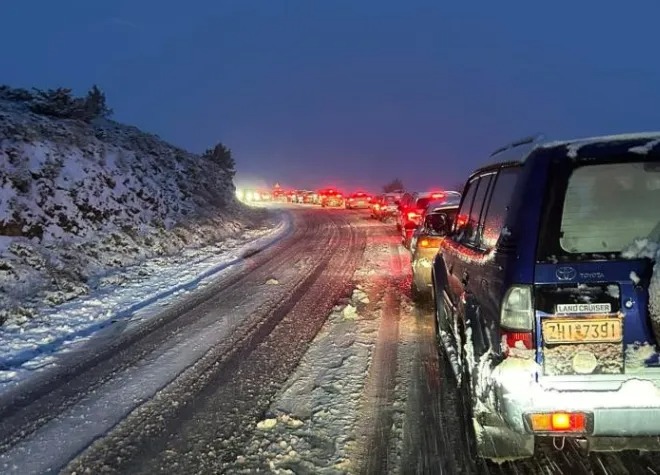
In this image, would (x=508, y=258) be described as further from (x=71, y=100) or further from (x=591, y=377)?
(x=71, y=100)

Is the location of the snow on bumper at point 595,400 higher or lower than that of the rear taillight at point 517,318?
lower

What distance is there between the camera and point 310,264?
533 inches

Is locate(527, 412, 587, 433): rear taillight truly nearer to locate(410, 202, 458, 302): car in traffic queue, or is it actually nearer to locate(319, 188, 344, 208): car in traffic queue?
locate(410, 202, 458, 302): car in traffic queue

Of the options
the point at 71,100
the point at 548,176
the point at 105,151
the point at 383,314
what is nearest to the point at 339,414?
the point at 548,176

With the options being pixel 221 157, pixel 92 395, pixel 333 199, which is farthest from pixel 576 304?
pixel 333 199

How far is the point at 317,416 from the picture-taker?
4605mm

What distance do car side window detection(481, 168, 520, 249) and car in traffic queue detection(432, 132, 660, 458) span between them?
162 mm

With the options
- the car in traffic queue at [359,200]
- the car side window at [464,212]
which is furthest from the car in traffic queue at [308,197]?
the car side window at [464,212]

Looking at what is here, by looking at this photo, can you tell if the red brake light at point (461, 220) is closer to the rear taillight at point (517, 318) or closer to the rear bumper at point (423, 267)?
the rear taillight at point (517, 318)

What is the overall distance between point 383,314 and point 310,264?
→ 5.40 meters

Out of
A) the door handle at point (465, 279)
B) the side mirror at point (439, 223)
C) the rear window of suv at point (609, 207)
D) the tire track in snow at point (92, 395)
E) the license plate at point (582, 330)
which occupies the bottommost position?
the tire track in snow at point (92, 395)

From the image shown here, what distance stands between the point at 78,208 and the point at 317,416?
1198cm

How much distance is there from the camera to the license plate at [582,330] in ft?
9.64

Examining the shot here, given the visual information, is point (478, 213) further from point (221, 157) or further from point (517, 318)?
point (221, 157)
